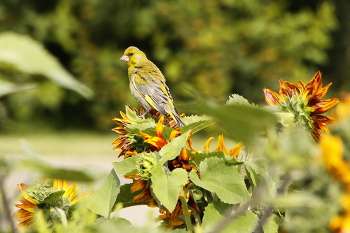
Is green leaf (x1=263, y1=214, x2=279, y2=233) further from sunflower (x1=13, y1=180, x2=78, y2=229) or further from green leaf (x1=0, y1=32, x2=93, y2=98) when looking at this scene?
green leaf (x1=0, y1=32, x2=93, y2=98)

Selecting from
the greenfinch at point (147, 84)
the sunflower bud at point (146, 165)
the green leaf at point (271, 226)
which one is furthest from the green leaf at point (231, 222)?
the greenfinch at point (147, 84)

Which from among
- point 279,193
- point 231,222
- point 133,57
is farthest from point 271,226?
point 133,57

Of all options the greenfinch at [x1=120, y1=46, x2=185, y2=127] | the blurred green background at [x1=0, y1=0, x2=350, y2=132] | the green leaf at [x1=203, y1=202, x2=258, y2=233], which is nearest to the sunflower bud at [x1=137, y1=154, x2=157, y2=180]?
the green leaf at [x1=203, y1=202, x2=258, y2=233]

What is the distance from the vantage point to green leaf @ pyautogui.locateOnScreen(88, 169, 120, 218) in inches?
38.4

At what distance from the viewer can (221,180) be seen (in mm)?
966

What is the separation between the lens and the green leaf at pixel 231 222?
927 mm

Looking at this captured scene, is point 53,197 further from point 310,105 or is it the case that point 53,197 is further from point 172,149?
point 310,105

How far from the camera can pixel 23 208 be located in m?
0.97

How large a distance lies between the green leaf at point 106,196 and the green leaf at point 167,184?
0.13 meters

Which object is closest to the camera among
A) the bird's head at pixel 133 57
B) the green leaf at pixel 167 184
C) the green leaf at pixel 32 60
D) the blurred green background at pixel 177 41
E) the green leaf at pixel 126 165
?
the green leaf at pixel 32 60

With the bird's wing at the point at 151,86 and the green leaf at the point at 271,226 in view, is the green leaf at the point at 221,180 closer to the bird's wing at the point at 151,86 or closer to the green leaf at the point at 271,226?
the green leaf at the point at 271,226

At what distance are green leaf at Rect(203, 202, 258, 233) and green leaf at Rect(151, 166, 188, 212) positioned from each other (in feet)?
0.32

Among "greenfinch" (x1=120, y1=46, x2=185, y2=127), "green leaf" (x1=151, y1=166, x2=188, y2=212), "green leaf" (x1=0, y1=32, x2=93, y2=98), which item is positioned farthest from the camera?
"greenfinch" (x1=120, y1=46, x2=185, y2=127)

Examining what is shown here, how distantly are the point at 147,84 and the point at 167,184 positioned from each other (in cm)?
273
